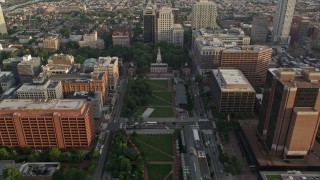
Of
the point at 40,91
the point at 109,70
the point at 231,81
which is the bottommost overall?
the point at 40,91

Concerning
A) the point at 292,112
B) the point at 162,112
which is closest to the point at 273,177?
the point at 292,112

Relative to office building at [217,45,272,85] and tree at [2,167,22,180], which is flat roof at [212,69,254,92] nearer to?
office building at [217,45,272,85]

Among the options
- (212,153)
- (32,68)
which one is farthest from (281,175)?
(32,68)

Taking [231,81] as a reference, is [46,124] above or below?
Answer: below

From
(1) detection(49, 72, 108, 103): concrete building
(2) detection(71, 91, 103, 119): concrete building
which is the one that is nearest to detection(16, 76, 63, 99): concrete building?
(1) detection(49, 72, 108, 103): concrete building

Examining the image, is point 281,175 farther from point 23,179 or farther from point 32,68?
point 32,68

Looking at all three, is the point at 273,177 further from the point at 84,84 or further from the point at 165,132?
the point at 84,84
